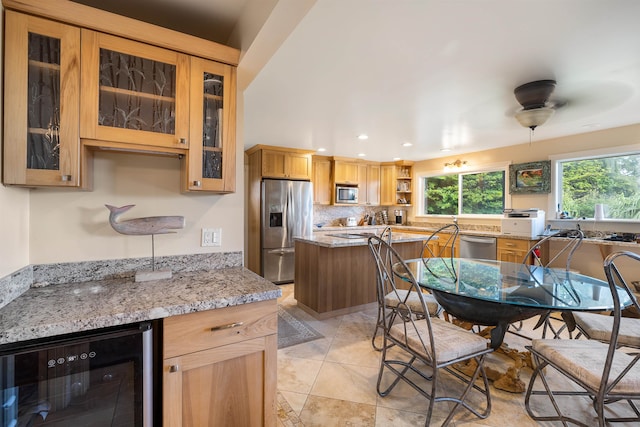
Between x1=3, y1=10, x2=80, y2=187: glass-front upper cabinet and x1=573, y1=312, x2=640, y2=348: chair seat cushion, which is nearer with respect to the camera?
x1=3, y1=10, x2=80, y2=187: glass-front upper cabinet

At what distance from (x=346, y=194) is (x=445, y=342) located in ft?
14.7

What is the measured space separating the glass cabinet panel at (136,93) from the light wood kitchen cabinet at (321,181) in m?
4.31

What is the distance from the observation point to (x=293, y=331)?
2906 mm

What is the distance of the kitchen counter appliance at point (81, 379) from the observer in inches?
36.4

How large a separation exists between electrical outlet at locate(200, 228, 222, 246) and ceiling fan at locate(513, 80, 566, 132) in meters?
2.72

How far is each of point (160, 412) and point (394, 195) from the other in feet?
19.3

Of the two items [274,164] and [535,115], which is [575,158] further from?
[274,164]

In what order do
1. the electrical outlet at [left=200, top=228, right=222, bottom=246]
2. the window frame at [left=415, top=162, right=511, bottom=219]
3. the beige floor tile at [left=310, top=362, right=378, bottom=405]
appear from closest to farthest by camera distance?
the electrical outlet at [left=200, top=228, right=222, bottom=246]
the beige floor tile at [left=310, top=362, right=378, bottom=405]
the window frame at [left=415, top=162, right=511, bottom=219]

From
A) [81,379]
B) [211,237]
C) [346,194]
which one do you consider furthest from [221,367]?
[346,194]

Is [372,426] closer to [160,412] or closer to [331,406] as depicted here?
[331,406]

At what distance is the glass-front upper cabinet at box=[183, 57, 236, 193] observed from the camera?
5.02 feet

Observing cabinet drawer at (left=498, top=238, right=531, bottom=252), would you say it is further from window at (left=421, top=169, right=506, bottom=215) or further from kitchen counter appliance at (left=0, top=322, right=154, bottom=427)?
kitchen counter appliance at (left=0, top=322, right=154, bottom=427)

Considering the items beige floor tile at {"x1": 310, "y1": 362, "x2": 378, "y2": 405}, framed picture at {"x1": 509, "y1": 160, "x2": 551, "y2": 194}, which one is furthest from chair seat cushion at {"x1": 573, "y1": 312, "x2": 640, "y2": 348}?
framed picture at {"x1": 509, "y1": 160, "x2": 551, "y2": 194}

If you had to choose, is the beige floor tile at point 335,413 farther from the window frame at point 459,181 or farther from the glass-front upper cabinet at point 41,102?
the window frame at point 459,181
